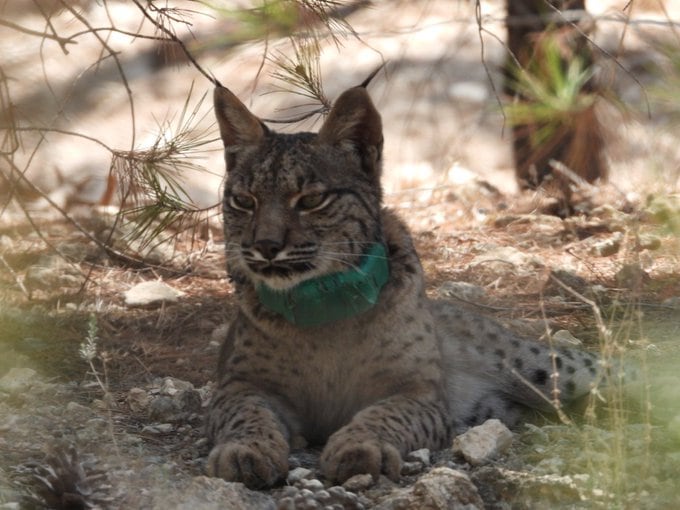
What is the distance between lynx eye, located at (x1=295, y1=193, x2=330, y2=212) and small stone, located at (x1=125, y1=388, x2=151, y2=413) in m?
1.36

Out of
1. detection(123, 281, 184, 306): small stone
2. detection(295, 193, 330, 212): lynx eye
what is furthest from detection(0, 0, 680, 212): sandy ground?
detection(295, 193, 330, 212): lynx eye

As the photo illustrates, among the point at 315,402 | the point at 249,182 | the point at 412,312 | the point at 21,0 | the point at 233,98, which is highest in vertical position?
the point at 21,0

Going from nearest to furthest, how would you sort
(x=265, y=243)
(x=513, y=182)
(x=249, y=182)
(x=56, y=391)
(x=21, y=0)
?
1. (x=265, y=243)
2. (x=249, y=182)
3. (x=56, y=391)
4. (x=21, y=0)
5. (x=513, y=182)

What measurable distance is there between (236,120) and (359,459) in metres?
1.80

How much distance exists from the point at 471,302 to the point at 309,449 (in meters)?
2.33

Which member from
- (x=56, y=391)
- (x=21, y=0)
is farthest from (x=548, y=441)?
(x=21, y=0)

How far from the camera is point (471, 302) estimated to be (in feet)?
23.4

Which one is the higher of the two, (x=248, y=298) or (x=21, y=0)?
(x=21, y=0)

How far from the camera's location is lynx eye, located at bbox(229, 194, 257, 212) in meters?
5.03

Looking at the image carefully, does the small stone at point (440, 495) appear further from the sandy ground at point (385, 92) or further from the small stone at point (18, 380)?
the sandy ground at point (385, 92)

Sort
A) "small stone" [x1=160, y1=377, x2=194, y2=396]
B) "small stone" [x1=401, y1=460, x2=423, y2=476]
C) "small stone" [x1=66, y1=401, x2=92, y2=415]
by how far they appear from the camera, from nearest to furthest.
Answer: "small stone" [x1=401, y1=460, x2=423, y2=476] < "small stone" [x1=66, y1=401, x2=92, y2=415] < "small stone" [x1=160, y1=377, x2=194, y2=396]

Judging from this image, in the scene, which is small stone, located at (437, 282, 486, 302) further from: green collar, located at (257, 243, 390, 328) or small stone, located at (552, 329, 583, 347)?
green collar, located at (257, 243, 390, 328)

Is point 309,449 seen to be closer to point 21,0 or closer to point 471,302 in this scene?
point 471,302

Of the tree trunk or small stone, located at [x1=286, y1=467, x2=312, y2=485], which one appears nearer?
small stone, located at [x1=286, y1=467, x2=312, y2=485]
